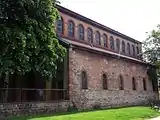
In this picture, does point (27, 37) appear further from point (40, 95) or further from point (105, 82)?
point (105, 82)

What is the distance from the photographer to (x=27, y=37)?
57.6ft

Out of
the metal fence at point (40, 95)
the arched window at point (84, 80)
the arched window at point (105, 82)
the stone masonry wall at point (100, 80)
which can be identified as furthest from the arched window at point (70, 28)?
the metal fence at point (40, 95)

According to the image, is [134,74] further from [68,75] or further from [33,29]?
[33,29]

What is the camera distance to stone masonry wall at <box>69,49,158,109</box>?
23.9m

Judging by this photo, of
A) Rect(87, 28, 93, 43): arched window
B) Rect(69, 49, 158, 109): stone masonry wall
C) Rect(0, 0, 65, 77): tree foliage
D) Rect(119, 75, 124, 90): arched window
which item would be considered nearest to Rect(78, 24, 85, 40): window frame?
Rect(87, 28, 93, 43): arched window

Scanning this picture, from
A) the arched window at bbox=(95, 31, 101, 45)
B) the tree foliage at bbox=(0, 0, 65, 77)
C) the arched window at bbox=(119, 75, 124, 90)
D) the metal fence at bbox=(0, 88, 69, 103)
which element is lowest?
the metal fence at bbox=(0, 88, 69, 103)

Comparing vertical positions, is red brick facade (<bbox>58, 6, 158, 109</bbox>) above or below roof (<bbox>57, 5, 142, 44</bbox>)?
below

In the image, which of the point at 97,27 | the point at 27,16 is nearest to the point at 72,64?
the point at 27,16

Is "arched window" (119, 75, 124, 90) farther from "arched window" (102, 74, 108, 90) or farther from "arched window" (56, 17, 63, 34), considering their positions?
"arched window" (56, 17, 63, 34)

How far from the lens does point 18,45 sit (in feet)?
55.2

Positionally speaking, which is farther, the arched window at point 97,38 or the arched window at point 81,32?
the arched window at point 97,38

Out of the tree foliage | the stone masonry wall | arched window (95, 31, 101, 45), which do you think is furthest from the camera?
arched window (95, 31, 101, 45)

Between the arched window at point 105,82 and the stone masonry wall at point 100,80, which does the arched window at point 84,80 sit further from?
the arched window at point 105,82

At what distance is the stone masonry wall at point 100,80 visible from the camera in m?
23.9
